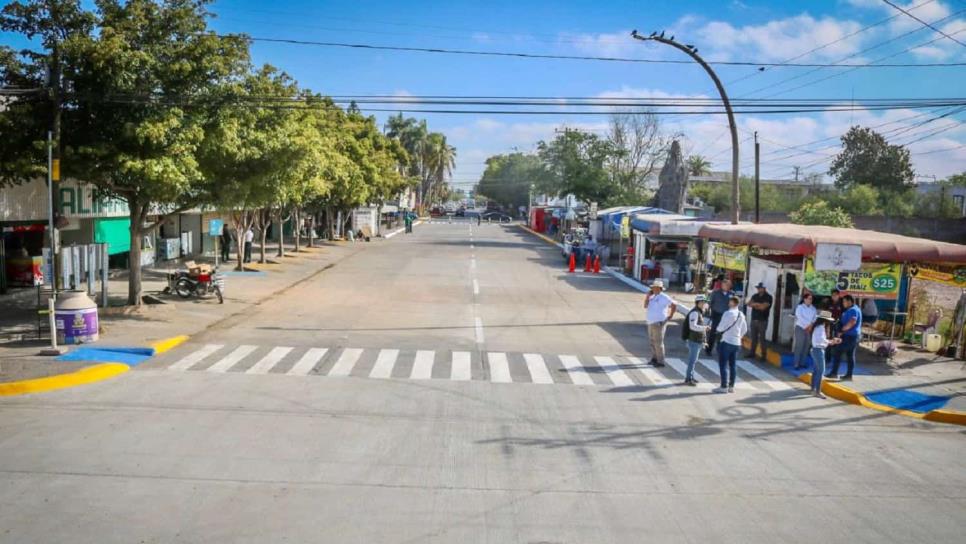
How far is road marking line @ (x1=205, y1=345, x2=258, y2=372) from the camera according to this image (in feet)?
45.4

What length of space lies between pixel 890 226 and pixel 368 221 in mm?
38631

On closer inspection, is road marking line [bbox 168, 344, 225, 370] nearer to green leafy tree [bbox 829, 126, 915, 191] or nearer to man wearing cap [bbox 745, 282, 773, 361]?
man wearing cap [bbox 745, 282, 773, 361]

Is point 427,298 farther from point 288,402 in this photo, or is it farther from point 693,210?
point 693,210

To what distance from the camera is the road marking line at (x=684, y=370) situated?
1384cm

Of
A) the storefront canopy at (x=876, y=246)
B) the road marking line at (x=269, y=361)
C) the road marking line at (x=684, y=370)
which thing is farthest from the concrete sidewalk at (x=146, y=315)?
the storefront canopy at (x=876, y=246)

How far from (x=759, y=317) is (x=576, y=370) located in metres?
4.65

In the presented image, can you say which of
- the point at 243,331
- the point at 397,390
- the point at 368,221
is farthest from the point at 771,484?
the point at 368,221

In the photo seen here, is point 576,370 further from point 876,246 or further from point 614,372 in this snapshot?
point 876,246

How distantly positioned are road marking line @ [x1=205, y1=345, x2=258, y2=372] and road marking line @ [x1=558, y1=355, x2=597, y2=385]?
6252 mm

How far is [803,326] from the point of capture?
48.5 feet

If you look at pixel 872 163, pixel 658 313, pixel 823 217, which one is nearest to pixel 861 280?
pixel 658 313

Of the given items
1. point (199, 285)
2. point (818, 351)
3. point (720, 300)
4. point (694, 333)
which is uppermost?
point (720, 300)

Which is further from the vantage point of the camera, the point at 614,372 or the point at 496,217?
the point at 496,217

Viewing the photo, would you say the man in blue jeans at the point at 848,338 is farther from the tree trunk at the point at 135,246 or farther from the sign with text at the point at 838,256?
the tree trunk at the point at 135,246
